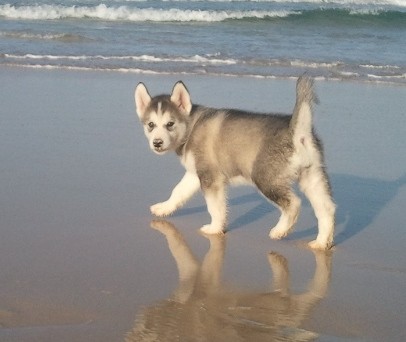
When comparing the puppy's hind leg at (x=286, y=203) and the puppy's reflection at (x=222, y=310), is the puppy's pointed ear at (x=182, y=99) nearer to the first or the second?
the puppy's hind leg at (x=286, y=203)

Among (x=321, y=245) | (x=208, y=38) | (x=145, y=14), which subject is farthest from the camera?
(x=145, y=14)

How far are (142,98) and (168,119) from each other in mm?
336

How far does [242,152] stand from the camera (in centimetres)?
634

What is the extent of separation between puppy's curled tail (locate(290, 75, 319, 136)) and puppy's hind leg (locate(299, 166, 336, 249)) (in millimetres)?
311

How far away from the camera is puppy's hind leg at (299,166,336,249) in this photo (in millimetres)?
6105

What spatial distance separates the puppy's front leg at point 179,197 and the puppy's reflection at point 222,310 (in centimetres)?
97

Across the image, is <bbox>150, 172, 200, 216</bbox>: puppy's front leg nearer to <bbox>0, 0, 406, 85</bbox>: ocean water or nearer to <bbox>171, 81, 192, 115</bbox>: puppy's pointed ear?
<bbox>171, 81, 192, 115</bbox>: puppy's pointed ear

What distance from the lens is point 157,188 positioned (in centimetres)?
750

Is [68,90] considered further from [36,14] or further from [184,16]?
[184,16]

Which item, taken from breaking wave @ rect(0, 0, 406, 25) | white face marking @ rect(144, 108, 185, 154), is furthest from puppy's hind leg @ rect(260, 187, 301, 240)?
breaking wave @ rect(0, 0, 406, 25)

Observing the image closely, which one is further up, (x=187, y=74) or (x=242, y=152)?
(x=187, y=74)

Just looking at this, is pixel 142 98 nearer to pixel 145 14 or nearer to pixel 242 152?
pixel 242 152

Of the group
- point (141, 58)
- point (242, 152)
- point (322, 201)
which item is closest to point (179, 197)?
point (242, 152)

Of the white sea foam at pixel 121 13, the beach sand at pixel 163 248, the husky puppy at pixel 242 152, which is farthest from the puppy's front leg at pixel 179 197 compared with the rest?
the white sea foam at pixel 121 13
